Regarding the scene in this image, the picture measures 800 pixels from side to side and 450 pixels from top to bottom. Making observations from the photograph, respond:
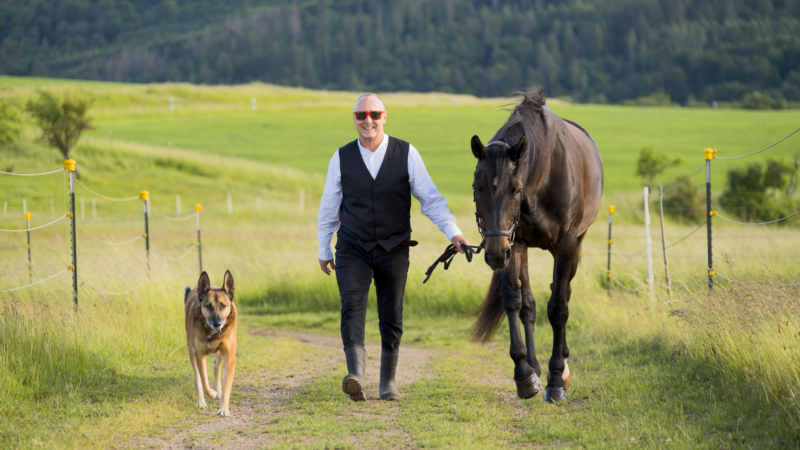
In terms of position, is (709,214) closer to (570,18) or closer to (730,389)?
(730,389)

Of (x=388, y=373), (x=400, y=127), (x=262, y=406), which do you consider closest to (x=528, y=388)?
(x=388, y=373)

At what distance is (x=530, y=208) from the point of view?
5.37 metres

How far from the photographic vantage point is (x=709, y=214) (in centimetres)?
775

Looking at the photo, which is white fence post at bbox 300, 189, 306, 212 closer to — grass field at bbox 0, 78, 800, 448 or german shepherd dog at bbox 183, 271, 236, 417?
grass field at bbox 0, 78, 800, 448

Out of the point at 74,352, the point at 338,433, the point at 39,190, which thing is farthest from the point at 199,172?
the point at 338,433

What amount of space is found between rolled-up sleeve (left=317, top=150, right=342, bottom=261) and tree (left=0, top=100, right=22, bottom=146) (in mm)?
31831

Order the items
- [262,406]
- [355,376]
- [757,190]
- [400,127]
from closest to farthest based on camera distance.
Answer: [355,376] < [262,406] < [757,190] < [400,127]

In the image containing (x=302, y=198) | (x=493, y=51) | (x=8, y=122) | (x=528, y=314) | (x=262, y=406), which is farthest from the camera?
(x=493, y=51)

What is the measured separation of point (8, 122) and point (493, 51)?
349 ft

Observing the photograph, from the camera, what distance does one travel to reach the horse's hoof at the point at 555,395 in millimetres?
5566

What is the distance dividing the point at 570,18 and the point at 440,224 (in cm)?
13657

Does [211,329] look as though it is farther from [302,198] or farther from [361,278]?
[302,198]

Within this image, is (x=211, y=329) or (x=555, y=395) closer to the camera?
(x=211, y=329)

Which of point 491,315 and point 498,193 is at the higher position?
point 498,193
